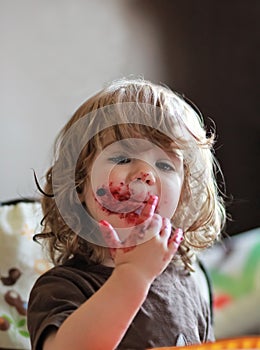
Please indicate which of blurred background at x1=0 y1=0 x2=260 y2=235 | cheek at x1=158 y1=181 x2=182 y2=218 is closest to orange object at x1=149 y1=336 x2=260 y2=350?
cheek at x1=158 y1=181 x2=182 y2=218

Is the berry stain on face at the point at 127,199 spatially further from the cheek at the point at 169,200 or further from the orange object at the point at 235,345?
the orange object at the point at 235,345

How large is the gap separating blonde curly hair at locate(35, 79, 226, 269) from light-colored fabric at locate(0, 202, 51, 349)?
0.23m

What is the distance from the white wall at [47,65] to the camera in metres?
1.49

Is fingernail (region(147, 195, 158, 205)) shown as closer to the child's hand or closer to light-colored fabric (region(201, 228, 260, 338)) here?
the child's hand

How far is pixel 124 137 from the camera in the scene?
81 cm

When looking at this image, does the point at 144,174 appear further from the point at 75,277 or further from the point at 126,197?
the point at 75,277

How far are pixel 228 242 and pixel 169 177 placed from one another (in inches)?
28.3

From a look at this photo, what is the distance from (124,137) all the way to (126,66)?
85 centimetres

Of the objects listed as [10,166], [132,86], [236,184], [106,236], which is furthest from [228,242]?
[106,236]

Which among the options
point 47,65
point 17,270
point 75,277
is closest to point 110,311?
point 75,277

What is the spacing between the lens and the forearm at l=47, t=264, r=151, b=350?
692 millimetres

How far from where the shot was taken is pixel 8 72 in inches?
58.5

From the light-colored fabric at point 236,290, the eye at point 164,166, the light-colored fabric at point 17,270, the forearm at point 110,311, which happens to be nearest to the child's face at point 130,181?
the eye at point 164,166

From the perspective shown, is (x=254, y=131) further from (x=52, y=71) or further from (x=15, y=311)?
(x=15, y=311)
